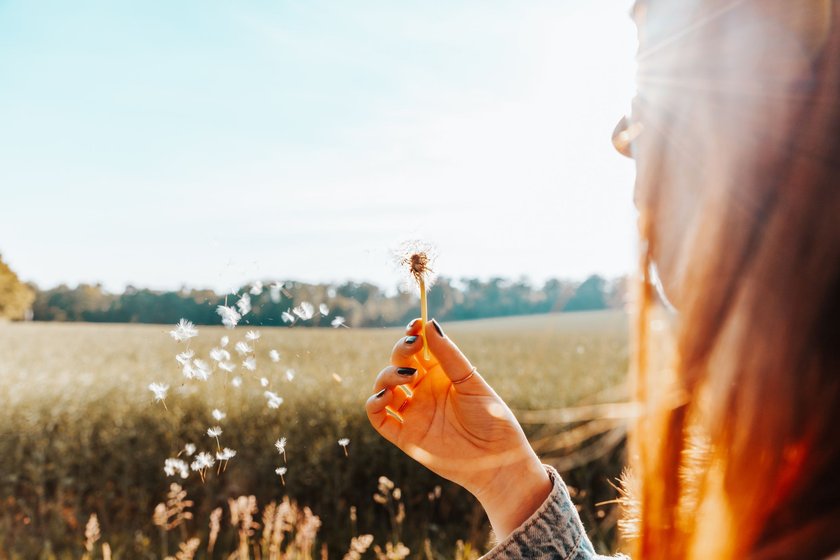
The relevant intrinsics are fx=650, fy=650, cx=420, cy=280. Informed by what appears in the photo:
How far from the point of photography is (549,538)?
131 cm

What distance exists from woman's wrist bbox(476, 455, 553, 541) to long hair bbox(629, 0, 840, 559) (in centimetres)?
67

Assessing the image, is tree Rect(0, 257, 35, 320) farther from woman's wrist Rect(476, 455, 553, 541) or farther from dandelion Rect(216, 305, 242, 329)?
woman's wrist Rect(476, 455, 553, 541)

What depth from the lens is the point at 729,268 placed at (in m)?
0.64

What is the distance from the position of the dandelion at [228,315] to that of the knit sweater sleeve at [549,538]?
75 cm

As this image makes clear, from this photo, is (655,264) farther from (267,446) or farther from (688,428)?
(267,446)

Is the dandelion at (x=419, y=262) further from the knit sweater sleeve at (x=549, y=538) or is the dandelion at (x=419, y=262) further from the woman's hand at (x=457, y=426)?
the knit sweater sleeve at (x=549, y=538)

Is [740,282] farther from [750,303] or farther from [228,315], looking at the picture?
[228,315]

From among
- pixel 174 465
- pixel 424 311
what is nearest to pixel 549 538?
pixel 424 311

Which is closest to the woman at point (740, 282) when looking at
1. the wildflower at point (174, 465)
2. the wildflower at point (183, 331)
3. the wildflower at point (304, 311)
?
the wildflower at point (304, 311)

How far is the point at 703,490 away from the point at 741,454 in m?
0.08

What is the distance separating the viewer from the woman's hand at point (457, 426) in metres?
1.45

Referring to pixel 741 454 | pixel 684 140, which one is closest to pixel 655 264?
pixel 684 140

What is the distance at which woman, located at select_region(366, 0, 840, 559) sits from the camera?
597 mm

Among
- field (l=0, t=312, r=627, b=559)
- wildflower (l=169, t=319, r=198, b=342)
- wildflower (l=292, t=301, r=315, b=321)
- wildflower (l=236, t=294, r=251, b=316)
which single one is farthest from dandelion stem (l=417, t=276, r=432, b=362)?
field (l=0, t=312, r=627, b=559)
